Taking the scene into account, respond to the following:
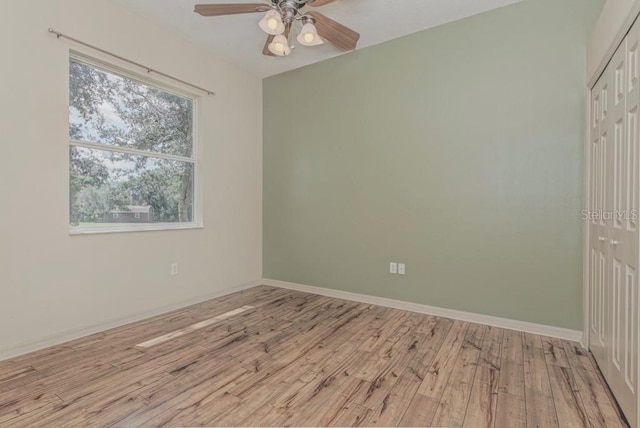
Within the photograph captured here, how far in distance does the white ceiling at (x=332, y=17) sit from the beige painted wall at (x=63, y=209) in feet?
0.65

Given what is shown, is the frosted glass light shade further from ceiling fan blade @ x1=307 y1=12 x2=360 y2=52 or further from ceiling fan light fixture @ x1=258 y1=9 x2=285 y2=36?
ceiling fan light fixture @ x1=258 y1=9 x2=285 y2=36

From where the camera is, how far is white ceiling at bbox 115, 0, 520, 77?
2.79 metres

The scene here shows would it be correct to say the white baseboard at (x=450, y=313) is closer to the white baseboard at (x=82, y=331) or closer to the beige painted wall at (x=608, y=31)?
the white baseboard at (x=82, y=331)

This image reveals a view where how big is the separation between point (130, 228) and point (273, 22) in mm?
2274

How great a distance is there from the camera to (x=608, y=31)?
1.93 m

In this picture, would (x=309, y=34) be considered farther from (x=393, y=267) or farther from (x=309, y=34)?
(x=393, y=267)

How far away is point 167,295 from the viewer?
3268 mm

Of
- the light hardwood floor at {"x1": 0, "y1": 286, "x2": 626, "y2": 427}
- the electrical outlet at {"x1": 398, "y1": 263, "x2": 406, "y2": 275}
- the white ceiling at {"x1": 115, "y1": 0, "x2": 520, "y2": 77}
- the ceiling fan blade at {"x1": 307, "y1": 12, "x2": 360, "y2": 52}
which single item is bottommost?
the light hardwood floor at {"x1": 0, "y1": 286, "x2": 626, "y2": 427}

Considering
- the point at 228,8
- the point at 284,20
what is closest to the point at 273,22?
the point at 284,20

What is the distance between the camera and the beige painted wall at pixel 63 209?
2246 millimetres

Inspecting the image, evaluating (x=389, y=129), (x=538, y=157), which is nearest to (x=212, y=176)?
(x=389, y=129)

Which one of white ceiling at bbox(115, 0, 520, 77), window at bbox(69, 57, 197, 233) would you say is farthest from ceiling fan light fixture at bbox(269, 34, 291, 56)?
window at bbox(69, 57, 197, 233)

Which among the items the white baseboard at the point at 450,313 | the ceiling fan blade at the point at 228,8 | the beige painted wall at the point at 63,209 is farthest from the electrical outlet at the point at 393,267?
the ceiling fan blade at the point at 228,8

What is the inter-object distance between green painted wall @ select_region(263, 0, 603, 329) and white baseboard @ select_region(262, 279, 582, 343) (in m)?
0.06
